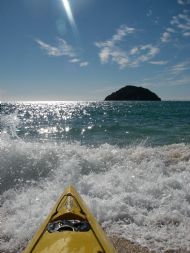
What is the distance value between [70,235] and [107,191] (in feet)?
12.3

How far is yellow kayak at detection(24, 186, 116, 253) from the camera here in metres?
4.02

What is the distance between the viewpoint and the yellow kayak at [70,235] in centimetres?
402

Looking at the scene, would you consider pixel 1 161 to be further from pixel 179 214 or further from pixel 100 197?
pixel 179 214

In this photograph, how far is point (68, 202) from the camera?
19.3 feet

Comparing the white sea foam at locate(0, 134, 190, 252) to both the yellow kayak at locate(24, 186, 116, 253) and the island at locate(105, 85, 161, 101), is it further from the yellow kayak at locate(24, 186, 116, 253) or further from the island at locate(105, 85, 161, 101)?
the island at locate(105, 85, 161, 101)

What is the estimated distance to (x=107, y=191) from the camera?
8.02 metres

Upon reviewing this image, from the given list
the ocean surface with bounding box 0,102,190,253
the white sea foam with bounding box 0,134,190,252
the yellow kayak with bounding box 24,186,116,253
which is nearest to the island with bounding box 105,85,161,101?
the ocean surface with bounding box 0,102,190,253

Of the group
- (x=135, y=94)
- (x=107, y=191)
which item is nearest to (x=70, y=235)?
(x=107, y=191)

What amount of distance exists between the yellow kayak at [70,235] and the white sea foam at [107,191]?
1.14m

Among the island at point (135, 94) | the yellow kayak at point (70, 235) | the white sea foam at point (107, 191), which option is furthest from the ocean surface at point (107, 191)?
the island at point (135, 94)

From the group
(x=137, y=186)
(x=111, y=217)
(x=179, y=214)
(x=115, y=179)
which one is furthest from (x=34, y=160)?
(x=179, y=214)

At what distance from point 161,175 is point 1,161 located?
5.66 meters

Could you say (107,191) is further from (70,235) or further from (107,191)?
(70,235)

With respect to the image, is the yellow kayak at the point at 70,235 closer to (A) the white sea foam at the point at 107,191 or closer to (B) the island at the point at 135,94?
(A) the white sea foam at the point at 107,191
